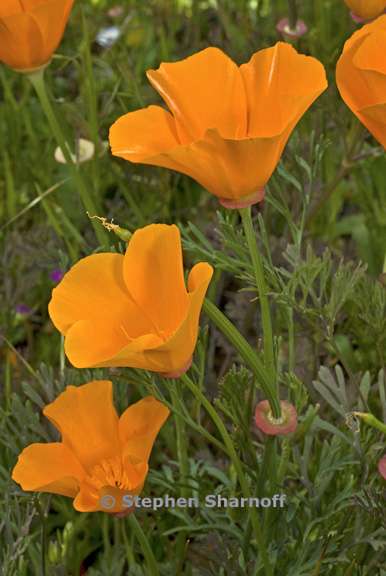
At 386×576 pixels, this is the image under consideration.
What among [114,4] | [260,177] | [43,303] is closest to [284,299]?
[260,177]

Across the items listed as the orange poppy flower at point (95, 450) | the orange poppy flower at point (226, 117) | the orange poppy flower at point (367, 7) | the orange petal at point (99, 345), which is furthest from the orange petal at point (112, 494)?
the orange poppy flower at point (367, 7)

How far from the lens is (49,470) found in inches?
32.2

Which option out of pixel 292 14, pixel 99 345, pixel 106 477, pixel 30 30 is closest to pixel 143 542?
pixel 106 477

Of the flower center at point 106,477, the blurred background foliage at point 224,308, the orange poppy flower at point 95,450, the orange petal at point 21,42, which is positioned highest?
the orange petal at point 21,42

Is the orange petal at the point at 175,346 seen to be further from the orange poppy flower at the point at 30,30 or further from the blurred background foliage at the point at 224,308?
the orange poppy flower at the point at 30,30

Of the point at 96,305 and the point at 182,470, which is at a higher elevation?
the point at 96,305

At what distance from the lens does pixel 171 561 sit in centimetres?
104

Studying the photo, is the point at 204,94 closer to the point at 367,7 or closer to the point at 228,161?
the point at 228,161

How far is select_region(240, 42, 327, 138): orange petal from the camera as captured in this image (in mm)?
747

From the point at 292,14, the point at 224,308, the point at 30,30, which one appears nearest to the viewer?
the point at 30,30

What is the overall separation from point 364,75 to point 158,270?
0.20m

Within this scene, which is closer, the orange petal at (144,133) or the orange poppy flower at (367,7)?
the orange petal at (144,133)

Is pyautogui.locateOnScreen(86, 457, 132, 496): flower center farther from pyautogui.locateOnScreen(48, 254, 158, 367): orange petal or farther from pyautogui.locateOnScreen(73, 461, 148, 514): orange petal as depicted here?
pyautogui.locateOnScreen(48, 254, 158, 367): orange petal

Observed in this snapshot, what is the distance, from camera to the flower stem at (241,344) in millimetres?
716
